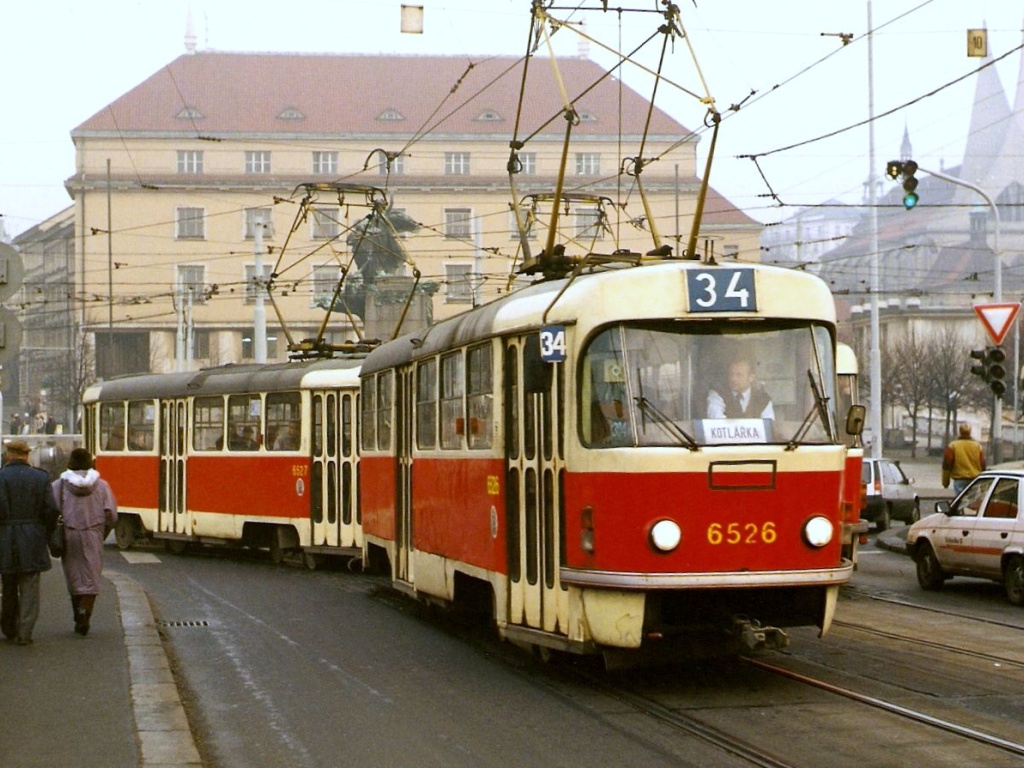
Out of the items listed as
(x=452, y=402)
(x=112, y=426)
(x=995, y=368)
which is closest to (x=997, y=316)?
(x=995, y=368)

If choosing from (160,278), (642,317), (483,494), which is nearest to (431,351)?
(483,494)

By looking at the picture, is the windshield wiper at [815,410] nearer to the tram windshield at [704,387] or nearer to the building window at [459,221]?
the tram windshield at [704,387]

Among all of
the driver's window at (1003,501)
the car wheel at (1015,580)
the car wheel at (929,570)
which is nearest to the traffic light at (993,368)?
the car wheel at (929,570)

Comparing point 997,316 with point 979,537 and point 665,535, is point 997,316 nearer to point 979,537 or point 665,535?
point 979,537

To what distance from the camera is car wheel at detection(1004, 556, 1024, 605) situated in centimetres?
1786

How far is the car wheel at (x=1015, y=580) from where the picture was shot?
1786 cm

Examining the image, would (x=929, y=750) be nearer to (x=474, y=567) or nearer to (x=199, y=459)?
(x=474, y=567)

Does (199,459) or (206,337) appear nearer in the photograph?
(199,459)

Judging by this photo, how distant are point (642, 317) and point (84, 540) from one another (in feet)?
18.8

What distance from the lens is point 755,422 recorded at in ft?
35.4

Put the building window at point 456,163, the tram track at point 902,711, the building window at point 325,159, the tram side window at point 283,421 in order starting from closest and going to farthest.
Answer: the tram track at point 902,711 < the tram side window at point 283,421 < the building window at point 325,159 < the building window at point 456,163

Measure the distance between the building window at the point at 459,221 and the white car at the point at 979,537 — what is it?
7391 cm

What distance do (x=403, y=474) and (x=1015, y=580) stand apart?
6.58 metres

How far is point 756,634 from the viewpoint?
34.9ft
